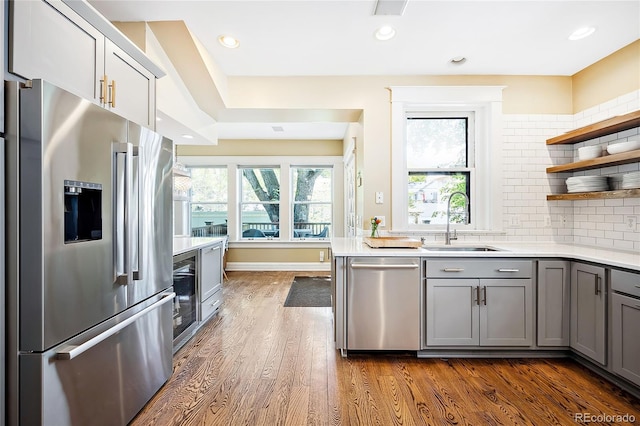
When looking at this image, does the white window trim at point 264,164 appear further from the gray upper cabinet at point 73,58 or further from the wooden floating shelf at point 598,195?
the gray upper cabinet at point 73,58

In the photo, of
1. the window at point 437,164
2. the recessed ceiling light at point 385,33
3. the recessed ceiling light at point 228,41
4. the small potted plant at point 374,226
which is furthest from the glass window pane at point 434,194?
the recessed ceiling light at point 228,41

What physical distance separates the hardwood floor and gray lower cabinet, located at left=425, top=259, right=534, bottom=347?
0.65 feet

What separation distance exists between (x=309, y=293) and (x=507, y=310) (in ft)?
8.54

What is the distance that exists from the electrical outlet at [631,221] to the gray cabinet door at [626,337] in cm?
89

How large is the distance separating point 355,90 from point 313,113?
1.64 ft

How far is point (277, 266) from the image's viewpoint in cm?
615

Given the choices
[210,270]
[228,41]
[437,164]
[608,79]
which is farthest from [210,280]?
[608,79]

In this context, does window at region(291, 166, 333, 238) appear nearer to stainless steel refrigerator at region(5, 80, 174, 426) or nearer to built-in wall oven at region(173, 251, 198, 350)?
built-in wall oven at region(173, 251, 198, 350)

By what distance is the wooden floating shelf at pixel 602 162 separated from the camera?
2363mm

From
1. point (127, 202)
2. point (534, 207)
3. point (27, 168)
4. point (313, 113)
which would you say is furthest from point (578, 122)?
point (27, 168)

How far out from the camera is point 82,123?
142 cm

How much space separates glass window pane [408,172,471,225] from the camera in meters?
3.42

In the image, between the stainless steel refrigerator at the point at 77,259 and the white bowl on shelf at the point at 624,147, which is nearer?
the stainless steel refrigerator at the point at 77,259

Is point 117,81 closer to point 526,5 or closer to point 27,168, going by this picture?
point 27,168
